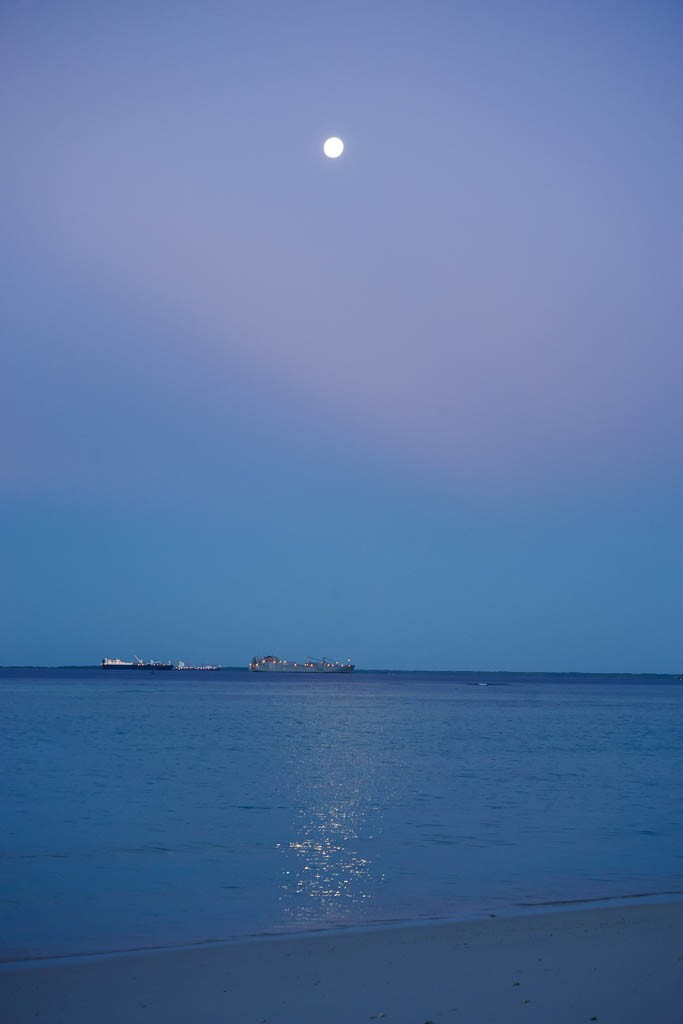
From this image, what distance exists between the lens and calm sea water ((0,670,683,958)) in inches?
522

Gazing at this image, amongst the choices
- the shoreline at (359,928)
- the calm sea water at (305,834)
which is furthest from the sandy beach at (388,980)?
the calm sea water at (305,834)

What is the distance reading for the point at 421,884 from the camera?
49.3 feet

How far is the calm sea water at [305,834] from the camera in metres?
13.3

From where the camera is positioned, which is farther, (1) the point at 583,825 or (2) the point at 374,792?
(2) the point at 374,792

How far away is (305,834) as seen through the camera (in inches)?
798

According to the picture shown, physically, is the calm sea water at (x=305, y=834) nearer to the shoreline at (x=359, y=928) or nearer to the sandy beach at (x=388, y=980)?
the shoreline at (x=359, y=928)

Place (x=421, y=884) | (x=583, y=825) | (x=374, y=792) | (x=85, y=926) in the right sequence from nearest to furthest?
(x=85, y=926) < (x=421, y=884) < (x=583, y=825) < (x=374, y=792)

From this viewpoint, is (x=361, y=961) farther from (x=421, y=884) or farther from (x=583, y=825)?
(x=583, y=825)

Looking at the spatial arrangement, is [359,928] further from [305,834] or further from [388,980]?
[305,834]

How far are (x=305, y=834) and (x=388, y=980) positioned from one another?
11.2m

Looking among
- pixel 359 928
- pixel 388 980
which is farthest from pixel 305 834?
pixel 388 980

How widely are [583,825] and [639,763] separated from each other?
18.9 meters

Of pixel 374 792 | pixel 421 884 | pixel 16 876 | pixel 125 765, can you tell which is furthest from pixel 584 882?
pixel 125 765

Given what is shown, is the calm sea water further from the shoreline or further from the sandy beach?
the sandy beach
